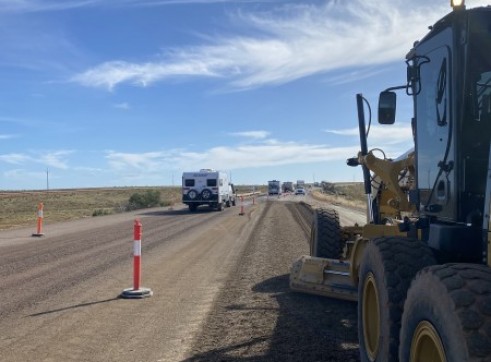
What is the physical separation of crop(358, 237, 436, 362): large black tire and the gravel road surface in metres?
0.79

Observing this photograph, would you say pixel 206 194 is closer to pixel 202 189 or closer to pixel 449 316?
pixel 202 189

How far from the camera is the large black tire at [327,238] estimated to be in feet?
33.6

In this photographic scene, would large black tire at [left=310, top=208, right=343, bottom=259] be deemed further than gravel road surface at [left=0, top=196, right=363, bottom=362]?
Yes

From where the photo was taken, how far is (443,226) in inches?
174

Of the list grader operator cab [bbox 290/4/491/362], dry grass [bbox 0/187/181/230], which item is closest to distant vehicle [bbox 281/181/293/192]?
dry grass [bbox 0/187/181/230]

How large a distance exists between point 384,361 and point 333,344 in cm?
217

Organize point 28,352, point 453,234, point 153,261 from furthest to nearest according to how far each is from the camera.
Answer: point 153,261
point 28,352
point 453,234

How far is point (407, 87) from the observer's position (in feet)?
17.0

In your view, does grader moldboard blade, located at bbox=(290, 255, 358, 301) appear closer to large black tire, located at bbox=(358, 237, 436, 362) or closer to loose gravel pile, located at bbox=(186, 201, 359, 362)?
loose gravel pile, located at bbox=(186, 201, 359, 362)

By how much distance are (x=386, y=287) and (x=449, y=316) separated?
4.70ft

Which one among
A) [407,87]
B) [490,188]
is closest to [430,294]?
[490,188]

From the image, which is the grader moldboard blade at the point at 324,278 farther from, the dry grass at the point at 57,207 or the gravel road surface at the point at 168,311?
the dry grass at the point at 57,207

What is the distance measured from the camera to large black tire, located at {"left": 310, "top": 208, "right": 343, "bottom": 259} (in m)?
10.2

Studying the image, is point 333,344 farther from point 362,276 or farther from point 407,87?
point 407,87
